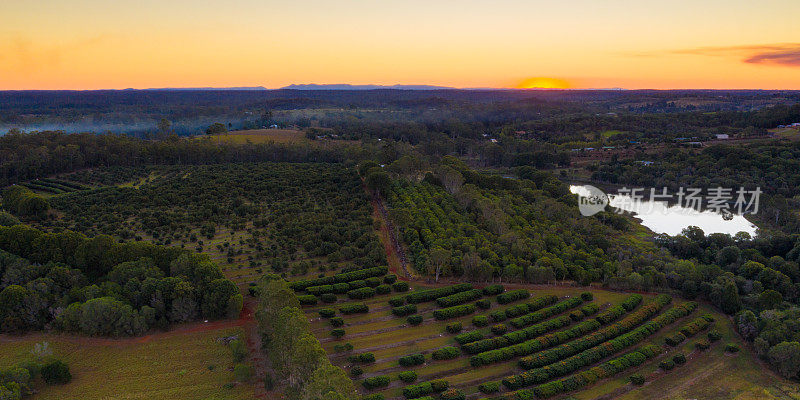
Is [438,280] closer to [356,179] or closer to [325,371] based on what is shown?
[325,371]

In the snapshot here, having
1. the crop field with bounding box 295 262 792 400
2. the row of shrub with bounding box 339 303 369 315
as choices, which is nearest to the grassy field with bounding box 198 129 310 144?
the row of shrub with bounding box 339 303 369 315

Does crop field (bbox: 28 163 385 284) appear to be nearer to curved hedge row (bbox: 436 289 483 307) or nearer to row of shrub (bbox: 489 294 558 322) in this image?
curved hedge row (bbox: 436 289 483 307)

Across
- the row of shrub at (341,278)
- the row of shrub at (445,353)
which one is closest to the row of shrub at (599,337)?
the row of shrub at (445,353)

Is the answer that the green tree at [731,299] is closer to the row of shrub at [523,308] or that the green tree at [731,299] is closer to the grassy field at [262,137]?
the row of shrub at [523,308]

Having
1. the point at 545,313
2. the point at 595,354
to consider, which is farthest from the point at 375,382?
the point at 545,313

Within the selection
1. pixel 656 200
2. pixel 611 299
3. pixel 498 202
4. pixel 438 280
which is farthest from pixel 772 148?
pixel 438 280

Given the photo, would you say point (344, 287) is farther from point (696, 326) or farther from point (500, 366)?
point (696, 326)
